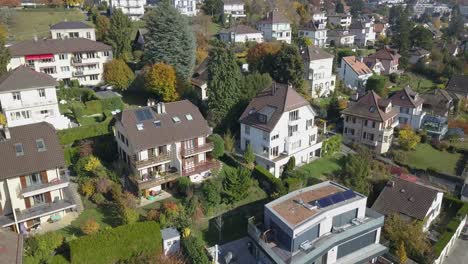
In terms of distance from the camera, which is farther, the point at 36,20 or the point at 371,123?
the point at 36,20

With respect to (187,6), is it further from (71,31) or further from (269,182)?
(269,182)

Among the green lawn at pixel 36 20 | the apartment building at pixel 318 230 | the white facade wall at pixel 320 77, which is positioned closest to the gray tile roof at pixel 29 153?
the apartment building at pixel 318 230

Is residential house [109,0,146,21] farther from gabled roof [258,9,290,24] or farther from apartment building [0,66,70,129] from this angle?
apartment building [0,66,70,129]

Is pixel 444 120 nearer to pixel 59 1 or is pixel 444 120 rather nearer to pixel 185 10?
pixel 185 10

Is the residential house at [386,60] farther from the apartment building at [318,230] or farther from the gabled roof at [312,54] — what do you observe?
the apartment building at [318,230]

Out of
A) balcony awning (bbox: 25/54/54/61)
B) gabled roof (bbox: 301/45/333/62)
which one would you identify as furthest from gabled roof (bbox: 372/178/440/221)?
balcony awning (bbox: 25/54/54/61)

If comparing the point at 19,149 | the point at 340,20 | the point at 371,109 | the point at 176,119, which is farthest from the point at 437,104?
the point at 340,20
